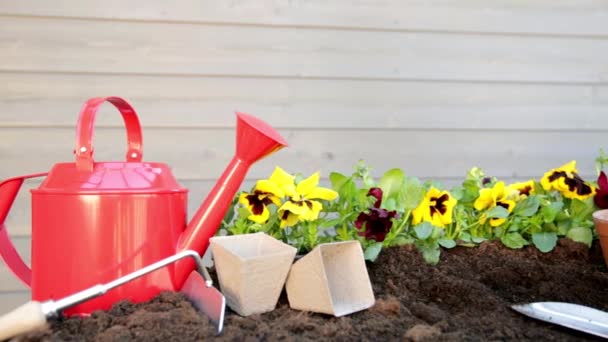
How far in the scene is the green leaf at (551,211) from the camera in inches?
45.6

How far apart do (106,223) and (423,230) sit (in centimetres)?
53

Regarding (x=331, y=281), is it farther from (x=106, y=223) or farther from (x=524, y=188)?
(x=524, y=188)

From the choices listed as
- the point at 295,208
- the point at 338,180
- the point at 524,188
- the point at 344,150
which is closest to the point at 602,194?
the point at 524,188

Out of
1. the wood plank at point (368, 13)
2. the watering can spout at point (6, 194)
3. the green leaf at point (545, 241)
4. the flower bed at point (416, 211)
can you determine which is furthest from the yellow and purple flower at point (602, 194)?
the watering can spout at point (6, 194)

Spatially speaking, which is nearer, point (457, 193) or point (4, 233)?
point (4, 233)

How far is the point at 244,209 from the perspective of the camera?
1083 mm

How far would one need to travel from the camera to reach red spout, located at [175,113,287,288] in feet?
2.86

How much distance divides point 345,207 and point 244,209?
0.19 meters

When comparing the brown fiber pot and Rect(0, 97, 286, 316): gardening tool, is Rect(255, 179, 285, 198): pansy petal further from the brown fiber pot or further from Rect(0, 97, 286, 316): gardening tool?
the brown fiber pot

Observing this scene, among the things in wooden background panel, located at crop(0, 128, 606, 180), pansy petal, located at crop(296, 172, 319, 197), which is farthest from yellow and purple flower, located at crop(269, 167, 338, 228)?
wooden background panel, located at crop(0, 128, 606, 180)

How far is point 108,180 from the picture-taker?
843mm

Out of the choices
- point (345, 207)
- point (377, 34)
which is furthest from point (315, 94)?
point (345, 207)

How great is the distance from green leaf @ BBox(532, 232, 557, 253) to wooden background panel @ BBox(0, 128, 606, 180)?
819 millimetres

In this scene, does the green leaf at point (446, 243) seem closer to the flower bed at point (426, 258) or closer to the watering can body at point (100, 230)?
the flower bed at point (426, 258)
